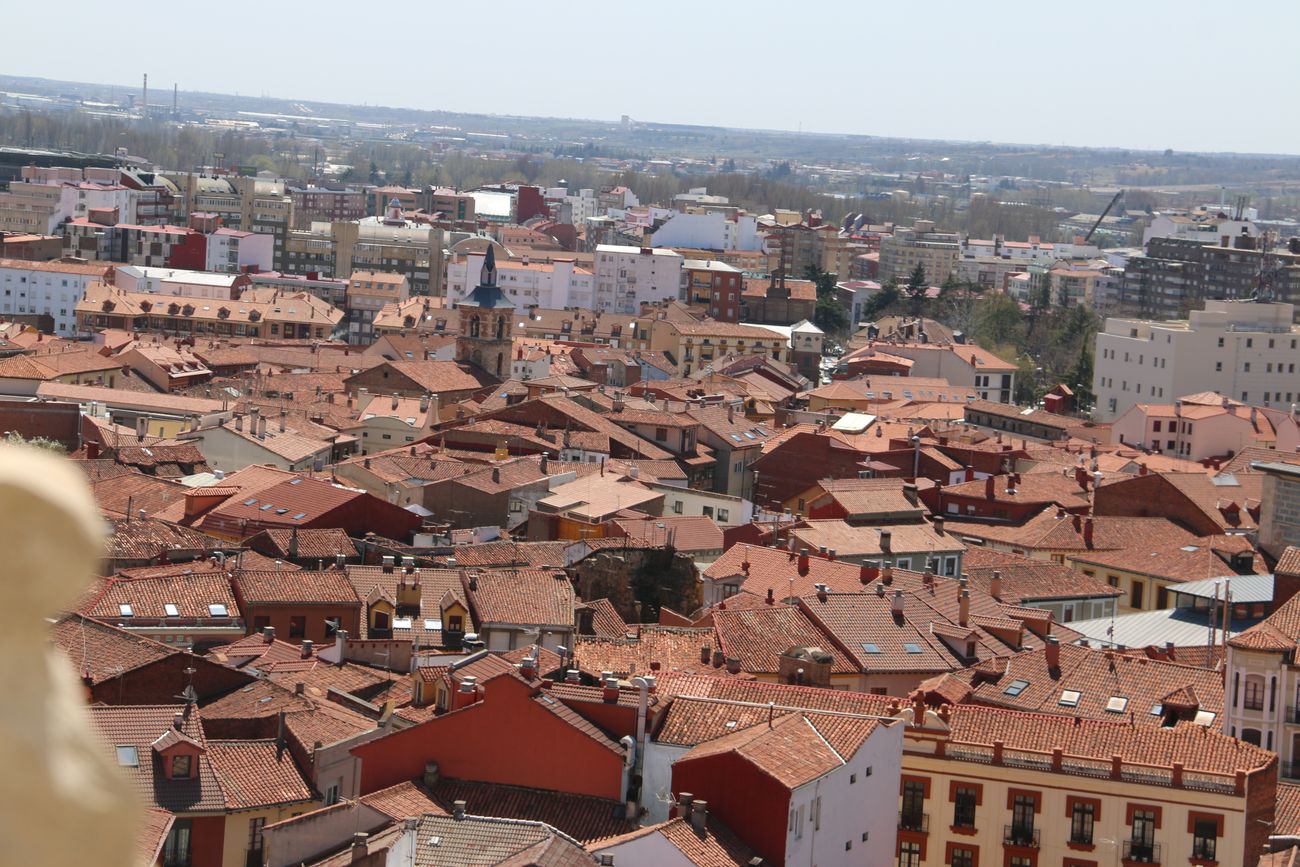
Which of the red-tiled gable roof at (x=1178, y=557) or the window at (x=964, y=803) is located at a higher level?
the window at (x=964, y=803)

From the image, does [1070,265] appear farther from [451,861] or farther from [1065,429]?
[451,861]

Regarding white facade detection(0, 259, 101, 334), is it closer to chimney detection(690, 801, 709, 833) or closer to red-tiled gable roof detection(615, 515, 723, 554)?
red-tiled gable roof detection(615, 515, 723, 554)

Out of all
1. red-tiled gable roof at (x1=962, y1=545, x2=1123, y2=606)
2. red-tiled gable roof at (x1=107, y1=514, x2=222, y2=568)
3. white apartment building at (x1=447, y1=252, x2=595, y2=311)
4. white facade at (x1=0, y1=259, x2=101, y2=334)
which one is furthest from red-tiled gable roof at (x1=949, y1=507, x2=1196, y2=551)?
white facade at (x1=0, y1=259, x2=101, y2=334)

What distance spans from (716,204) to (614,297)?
1904 inches

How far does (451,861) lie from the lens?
11.6 meters

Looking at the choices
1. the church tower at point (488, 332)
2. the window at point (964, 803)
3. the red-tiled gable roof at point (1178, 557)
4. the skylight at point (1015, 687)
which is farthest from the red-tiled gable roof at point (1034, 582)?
the church tower at point (488, 332)

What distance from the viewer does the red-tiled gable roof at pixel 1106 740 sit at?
1570 centimetres

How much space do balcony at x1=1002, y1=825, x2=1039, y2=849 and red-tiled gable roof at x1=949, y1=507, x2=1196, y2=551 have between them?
15011 mm

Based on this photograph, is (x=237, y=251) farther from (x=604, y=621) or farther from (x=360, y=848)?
(x=360, y=848)

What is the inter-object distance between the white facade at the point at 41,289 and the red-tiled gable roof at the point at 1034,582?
135ft

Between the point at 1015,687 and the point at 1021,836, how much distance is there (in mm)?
3280

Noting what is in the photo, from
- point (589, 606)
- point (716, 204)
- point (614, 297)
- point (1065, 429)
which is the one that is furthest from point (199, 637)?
point (716, 204)

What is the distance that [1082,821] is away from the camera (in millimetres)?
15750

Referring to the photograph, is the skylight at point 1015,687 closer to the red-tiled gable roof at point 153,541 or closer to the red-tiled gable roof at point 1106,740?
the red-tiled gable roof at point 1106,740
